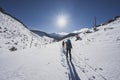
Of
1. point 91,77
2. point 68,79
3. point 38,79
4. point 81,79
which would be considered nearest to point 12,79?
point 38,79

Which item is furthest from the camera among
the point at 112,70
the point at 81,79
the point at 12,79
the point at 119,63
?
the point at 119,63

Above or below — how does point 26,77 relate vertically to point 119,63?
below

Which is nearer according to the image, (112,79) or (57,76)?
(112,79)

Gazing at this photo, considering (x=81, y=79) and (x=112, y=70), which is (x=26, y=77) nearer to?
(x=81, y=79)

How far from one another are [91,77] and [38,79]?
3117 millimetres

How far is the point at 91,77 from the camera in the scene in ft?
20.9

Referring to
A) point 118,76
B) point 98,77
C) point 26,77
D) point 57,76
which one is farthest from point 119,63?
point 26,77

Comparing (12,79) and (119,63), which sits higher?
(119,63)

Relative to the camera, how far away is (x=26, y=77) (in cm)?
572

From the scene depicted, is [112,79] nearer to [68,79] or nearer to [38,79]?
[68,79]

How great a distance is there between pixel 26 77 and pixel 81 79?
307 centimetres

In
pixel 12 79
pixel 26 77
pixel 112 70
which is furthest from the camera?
pixel 112 70

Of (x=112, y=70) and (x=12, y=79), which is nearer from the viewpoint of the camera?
(x=12, y=79)

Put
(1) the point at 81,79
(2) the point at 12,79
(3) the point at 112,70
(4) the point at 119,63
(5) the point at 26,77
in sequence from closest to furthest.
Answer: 1. (2) the point at 12,79
2. (5) the point at 26,77
3. (1) the point at 81,79
4. (3) the point at 112,70
5. (4) the point at 119,63
